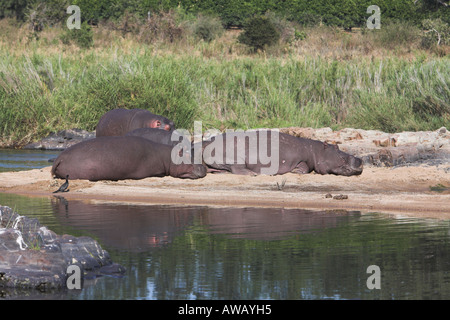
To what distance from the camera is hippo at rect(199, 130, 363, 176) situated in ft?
39.9

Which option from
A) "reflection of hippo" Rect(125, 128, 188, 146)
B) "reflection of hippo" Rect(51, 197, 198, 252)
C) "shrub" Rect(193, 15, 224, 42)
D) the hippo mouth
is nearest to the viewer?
"reflection of hippo" Rect(51, 197, 198, 252)

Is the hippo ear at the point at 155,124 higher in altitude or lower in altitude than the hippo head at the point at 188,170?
higher

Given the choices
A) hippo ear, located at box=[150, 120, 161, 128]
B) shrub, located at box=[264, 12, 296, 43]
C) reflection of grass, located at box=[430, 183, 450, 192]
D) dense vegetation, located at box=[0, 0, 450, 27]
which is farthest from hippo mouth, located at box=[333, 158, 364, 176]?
dense vegetation, located at box=[0, 0, 450, 27]

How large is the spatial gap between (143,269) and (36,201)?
4.46 metres

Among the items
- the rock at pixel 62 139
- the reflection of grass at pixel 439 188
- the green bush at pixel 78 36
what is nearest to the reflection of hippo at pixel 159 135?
the reflection of grass at pixel 439 188

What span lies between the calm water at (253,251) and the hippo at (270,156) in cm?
253

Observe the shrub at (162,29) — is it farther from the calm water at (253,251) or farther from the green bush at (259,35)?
the calm water at (253,251)

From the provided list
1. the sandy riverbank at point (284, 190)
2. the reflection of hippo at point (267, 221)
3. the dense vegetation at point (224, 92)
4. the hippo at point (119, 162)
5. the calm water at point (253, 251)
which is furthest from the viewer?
the dense vegetation at point (224, 92)

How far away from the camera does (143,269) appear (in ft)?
20.9

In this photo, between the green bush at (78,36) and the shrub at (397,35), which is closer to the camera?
the green bush at (78,36)

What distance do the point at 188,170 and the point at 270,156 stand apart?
1.29 metres

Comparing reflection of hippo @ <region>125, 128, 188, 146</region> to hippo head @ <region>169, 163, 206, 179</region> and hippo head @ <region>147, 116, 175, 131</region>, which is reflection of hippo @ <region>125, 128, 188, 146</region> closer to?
hippo head @ <region>169, 163, 206, 179</region>

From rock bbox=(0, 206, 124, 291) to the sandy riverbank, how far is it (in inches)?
148

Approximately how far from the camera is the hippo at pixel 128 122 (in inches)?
583
